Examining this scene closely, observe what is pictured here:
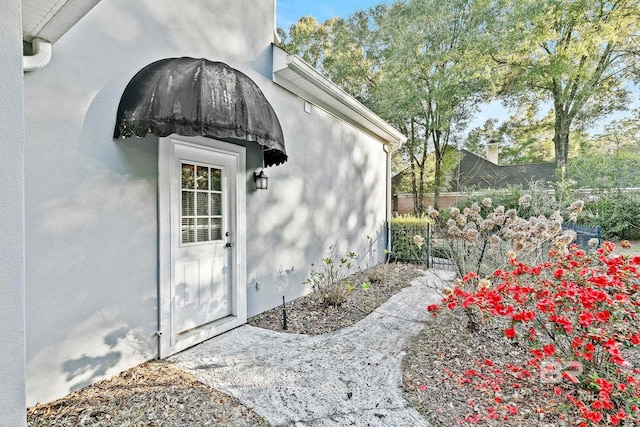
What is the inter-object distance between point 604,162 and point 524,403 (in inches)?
605

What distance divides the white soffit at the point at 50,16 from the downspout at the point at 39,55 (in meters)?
0.04

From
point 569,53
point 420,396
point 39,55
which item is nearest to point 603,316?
point 420,396

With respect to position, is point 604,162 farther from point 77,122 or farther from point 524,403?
point 77,122

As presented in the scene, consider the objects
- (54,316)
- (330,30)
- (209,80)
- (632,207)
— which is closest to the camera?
(54,316)

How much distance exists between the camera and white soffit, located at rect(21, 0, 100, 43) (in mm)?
2203

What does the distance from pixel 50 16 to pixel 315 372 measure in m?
4.14

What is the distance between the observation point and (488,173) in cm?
2183

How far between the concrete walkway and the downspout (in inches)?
132

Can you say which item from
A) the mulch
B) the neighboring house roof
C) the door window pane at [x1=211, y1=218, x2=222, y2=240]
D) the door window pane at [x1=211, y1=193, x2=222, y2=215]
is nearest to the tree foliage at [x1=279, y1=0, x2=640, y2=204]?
the neighboring house roof

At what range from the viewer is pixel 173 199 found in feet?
12.2

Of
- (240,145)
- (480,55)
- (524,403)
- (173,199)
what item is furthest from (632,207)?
(173,199)

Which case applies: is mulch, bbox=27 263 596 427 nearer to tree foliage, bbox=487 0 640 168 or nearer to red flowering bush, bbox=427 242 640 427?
red flowering bush, bbox=427 242 640 427

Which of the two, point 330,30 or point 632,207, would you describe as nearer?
point 632,207

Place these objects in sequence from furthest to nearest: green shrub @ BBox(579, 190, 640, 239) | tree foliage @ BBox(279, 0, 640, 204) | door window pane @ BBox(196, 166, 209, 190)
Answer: tree foliage @ BBox(279, 0, 640, 204)
green shrub @ BBox(579, 190, 640, 239)
door window pane @ BBox(196, 166, 209, 190)
